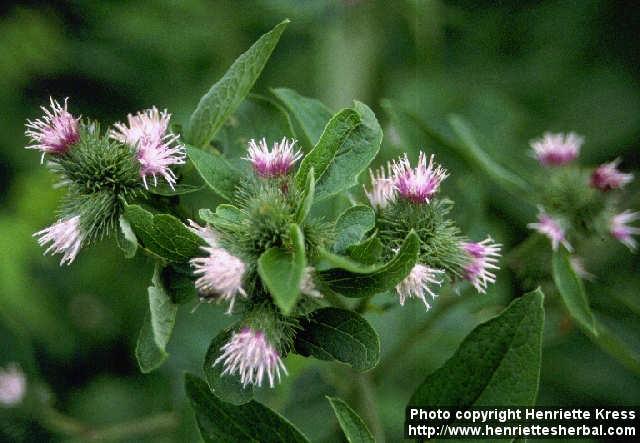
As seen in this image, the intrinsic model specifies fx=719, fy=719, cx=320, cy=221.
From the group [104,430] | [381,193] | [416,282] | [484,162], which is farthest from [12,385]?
[484,162]

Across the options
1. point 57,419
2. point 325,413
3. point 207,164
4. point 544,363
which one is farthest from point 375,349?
point 544,363

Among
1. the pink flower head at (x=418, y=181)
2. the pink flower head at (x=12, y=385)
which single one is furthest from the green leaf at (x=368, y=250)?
the pink flower head at (x=12, y=385)

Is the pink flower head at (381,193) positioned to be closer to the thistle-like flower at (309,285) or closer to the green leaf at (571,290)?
the thistle-like flower at (309,285)

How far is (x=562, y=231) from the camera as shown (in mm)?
2443

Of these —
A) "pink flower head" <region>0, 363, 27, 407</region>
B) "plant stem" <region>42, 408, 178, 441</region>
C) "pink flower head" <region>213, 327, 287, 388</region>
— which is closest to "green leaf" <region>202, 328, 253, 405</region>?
"pink flower head" <region>213, 327, 287, 388</region>

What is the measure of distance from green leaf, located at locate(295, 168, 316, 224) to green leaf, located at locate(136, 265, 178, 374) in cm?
37

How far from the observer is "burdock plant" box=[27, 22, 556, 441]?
Result: 167 cm

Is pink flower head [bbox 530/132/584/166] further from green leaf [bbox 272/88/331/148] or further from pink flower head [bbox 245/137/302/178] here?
pink flower head [bbox 245/137/302/178]

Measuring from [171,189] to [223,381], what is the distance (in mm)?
521

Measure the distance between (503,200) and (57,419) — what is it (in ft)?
6.97

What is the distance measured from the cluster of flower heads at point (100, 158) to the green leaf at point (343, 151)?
1.18 ft

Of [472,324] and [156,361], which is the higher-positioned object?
[472,324]

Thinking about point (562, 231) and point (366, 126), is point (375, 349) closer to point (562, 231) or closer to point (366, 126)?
point (366, 126)

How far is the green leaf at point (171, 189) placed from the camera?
1.88 metres
